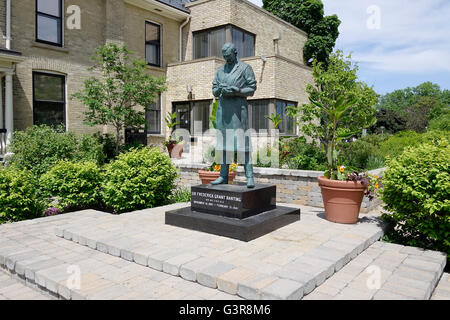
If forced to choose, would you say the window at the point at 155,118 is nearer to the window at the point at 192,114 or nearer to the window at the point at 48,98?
the window at the point at 192,114

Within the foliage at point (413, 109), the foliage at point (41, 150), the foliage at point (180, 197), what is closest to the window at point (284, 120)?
the foliage at point (180, 197)

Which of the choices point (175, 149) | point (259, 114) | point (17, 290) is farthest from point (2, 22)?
point (17, 290)

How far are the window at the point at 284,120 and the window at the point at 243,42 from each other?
3.57 m

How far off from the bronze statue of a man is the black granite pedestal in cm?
44

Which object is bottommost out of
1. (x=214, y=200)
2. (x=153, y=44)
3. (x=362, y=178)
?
(x=214, y=200)

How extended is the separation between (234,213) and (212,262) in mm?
1611

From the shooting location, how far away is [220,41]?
54.8ft

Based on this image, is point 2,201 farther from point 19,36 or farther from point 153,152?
point 19,36

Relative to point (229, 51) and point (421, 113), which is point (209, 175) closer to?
point (229, 51)

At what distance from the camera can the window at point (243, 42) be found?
16891 millimetres
